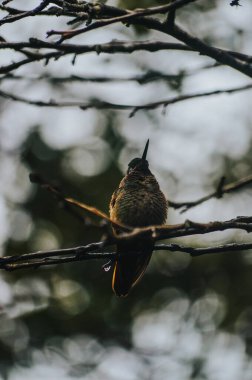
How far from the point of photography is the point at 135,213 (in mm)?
5156

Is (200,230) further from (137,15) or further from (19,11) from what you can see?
(19,11)

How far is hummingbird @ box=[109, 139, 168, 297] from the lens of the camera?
16.0 feet

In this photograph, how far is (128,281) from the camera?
495 centimetres

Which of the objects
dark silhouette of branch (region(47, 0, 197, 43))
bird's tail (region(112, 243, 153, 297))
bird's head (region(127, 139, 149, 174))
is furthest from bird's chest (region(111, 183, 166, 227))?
dark silhouette of branch (region(47, 0, 197, 43))

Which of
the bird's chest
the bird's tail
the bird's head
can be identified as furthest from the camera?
the bird's head

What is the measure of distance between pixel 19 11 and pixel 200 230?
147 cm

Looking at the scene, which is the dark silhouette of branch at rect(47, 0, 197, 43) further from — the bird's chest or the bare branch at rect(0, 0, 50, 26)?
the bird's chest

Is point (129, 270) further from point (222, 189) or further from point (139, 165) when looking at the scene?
point (222, 189)

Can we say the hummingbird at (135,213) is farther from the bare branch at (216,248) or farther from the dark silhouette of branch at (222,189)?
the dark silhouette of branch at (222,189)

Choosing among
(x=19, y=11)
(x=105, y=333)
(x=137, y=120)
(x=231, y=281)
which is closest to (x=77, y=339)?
(x=105, y=333)

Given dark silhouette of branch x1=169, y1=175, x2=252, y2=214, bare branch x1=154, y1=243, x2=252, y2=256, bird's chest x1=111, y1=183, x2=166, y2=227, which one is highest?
dark silhouette of branch x1=169, y1=175, x2=252, y2=214

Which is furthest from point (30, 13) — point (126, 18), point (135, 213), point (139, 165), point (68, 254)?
point (139, 165)

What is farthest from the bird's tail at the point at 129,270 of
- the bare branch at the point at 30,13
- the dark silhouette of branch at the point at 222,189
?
the bare branch at the point at 30,13

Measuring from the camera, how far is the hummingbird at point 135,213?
489cm
